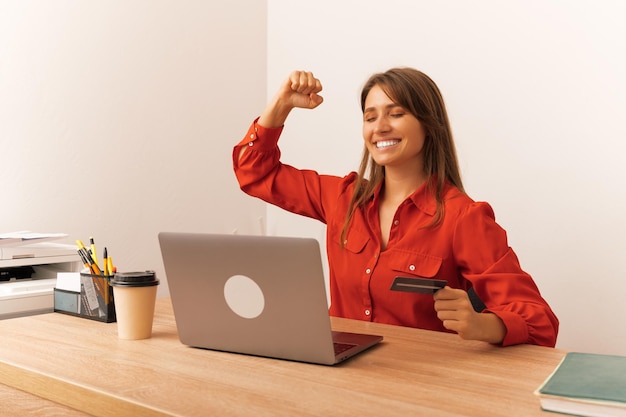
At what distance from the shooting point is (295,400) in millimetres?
873

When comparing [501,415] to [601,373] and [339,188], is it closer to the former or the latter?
[601,373]

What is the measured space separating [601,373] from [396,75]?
3.33 feet

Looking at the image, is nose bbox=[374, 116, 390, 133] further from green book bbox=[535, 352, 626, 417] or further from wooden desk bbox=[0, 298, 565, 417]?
green book bbox=[535, 352, 626, 417]

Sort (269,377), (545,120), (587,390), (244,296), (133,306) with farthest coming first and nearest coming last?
(545,120), (133,306), (244,296), (269,377), (587,390)

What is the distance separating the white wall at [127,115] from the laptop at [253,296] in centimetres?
126

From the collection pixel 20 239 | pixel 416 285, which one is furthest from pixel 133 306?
pixel 20 239

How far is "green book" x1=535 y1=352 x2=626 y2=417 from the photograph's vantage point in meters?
0.80

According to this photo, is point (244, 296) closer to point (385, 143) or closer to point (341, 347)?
point (341, 347)

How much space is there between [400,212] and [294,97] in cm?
45

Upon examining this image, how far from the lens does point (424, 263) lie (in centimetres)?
158

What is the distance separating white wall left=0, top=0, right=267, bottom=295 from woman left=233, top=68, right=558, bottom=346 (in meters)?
0.72

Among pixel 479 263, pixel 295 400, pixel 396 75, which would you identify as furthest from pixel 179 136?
pixel 295 400

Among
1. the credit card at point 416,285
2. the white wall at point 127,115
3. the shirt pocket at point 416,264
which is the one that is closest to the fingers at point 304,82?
the shirt pocket at point 416,264

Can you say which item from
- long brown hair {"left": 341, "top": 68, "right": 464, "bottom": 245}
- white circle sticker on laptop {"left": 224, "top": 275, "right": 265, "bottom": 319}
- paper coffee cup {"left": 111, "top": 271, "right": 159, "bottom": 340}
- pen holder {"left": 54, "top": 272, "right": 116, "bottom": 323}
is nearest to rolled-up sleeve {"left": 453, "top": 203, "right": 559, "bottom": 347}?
long brown hair {"left": 341, "top": 68, "right": 464, "bottom": 245}
